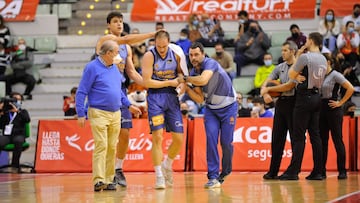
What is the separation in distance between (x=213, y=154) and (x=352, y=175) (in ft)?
11.9

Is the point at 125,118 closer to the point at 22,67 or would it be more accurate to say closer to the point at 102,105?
the point at 102,105

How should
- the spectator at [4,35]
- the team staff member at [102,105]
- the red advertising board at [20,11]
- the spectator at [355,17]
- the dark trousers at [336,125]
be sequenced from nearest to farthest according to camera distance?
the team staff member at [102,105]
the dark trousers at [336,125]
the spectator at [355,17]
the spectator at [4,35]
the red advertising board at [20,11]

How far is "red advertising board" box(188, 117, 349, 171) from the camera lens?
585 inches

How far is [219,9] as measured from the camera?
20844mm

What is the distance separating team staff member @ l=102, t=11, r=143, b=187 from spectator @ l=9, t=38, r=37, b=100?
29.8 ft

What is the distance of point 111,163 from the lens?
402 inches

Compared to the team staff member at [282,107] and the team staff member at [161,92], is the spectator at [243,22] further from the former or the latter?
the team staff member at [161,92]

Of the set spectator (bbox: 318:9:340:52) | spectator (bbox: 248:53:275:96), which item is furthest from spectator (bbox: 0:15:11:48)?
spectator (bbox: 318:9:340:52)

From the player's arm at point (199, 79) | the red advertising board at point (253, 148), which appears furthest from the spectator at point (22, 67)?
the player's arm at point (199, 79)

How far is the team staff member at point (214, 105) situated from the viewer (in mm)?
10445

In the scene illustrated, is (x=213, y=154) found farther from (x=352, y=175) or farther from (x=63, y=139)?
(x=63, y=139)

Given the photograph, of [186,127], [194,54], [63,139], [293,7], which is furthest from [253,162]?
[293,7]

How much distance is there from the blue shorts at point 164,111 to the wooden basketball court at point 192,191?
808 millimetres

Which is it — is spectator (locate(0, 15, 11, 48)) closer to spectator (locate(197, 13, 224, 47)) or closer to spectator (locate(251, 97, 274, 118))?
spectator (locate(197, 13, 224, 47))
